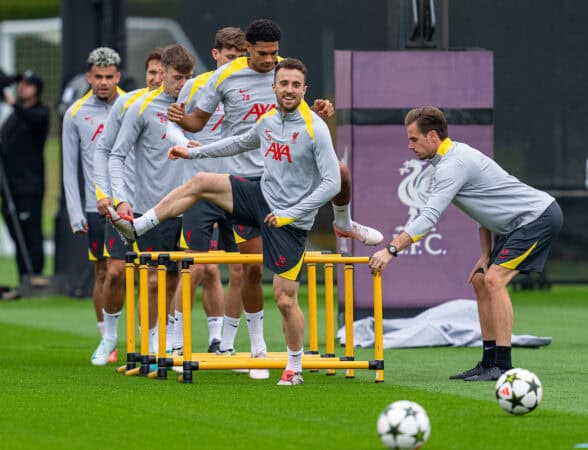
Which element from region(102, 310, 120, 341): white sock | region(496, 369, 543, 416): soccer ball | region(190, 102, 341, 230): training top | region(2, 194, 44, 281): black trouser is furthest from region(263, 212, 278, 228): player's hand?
region(2, 194, 44, 281): black trouser

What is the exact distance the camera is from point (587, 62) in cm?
1902

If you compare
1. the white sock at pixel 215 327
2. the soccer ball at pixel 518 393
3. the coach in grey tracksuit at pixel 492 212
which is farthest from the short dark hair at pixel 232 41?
the soccer ball at pixel 518 393

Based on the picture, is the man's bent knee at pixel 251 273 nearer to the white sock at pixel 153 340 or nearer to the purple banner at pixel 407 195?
the white sock at pixel 153 340

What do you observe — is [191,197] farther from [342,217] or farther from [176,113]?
[342,217]

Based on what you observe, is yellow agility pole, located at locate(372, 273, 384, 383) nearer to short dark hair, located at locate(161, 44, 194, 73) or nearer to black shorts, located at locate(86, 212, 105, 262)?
short dark hair, located at locate(161, 44, 194, 73)

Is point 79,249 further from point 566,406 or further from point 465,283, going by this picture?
point 566,406

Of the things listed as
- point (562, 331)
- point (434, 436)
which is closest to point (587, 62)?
point (562, 331)

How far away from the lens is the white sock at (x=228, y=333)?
36.2 feet

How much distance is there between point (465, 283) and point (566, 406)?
16.0 feet

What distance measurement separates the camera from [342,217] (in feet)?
33.6

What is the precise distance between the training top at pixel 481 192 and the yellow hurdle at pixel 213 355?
2.22 feet

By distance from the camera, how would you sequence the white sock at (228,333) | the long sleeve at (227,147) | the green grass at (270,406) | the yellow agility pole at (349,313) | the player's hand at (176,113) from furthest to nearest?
the white sock at (228,333) < the player's hand at (176,113) < the yellow agility pole at (349,313) < the long sleeve at (227,147) < the green grass at (270,406)

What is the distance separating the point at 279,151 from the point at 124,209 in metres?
1.28

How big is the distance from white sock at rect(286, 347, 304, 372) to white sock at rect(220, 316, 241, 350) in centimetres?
125
